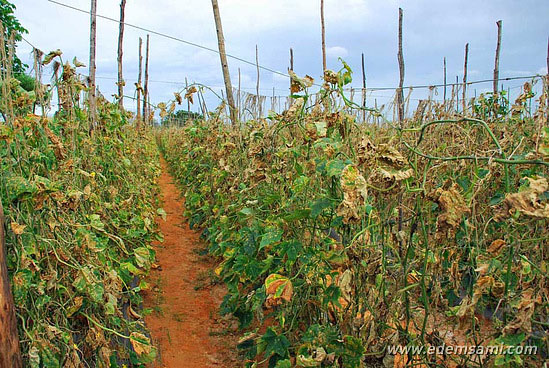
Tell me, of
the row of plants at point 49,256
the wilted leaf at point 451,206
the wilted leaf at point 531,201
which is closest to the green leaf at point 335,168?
the wilted leaf at point 451,206

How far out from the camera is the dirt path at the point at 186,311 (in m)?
2.89

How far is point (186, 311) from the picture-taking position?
3.51m

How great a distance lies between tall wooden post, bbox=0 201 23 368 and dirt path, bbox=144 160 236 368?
1155 mm

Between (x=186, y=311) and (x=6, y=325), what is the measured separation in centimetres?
196

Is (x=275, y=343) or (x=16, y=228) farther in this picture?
(x=275, y=343)

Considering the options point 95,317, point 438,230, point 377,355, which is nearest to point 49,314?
point 95,317

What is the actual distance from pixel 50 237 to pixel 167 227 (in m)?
3.85

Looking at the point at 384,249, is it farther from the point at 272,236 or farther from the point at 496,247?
the point at 272,236

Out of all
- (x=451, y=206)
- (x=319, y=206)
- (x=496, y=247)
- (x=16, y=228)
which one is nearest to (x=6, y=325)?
(x=16, y=228)

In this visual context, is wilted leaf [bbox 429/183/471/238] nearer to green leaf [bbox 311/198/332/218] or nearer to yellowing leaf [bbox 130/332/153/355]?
green leaf [bbox 311/198/332/218]

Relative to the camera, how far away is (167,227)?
5.91 meters

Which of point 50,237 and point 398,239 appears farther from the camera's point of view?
point 50,237

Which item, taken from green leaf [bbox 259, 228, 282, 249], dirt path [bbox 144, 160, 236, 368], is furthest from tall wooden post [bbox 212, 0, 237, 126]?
green leaf [bbox 259, 228, 282, 249]

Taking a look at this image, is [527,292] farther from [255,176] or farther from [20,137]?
[20,137]
